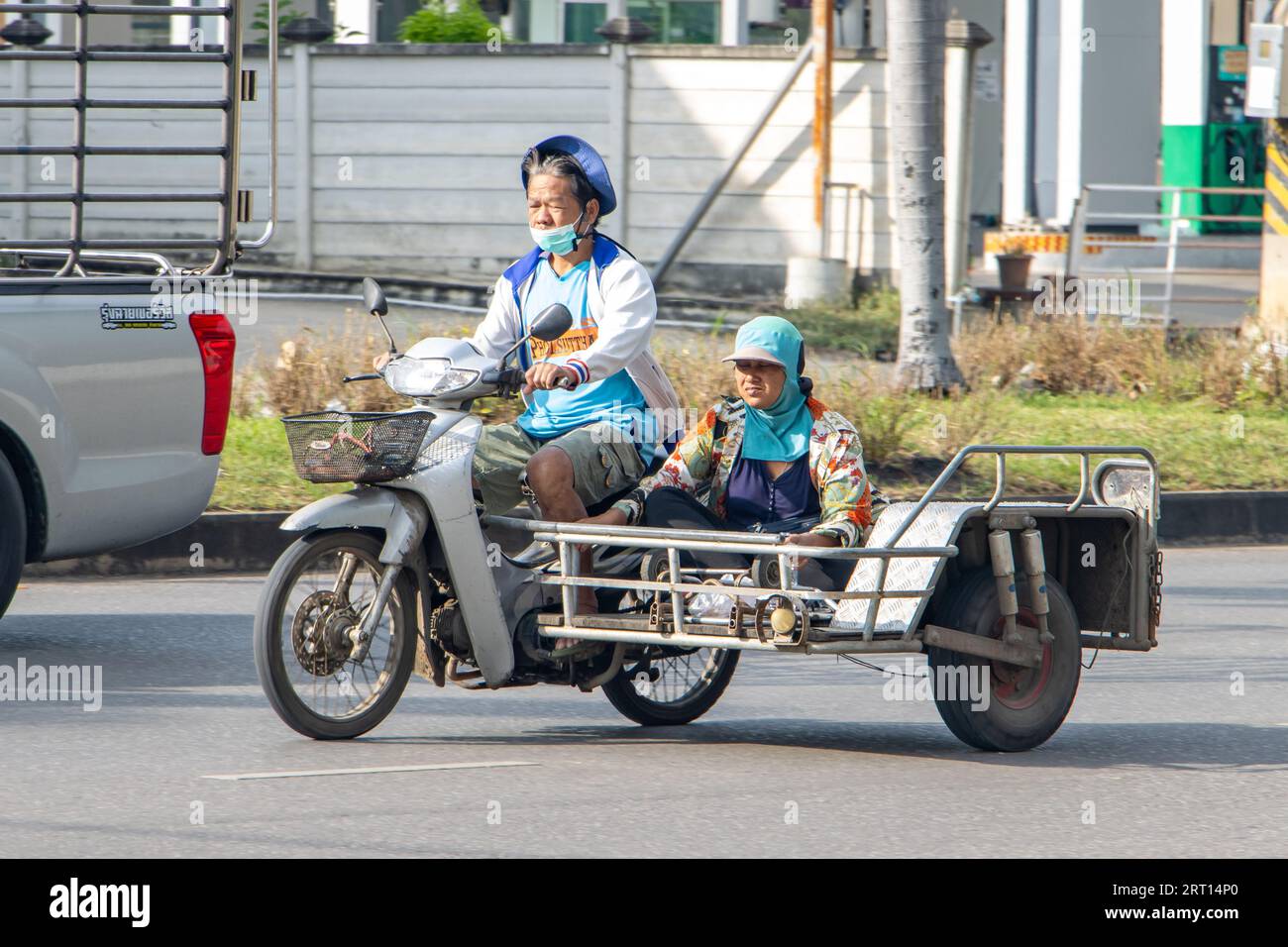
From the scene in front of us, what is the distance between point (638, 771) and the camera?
240 inches

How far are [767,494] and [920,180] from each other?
6.79m

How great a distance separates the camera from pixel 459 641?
6.42 metres

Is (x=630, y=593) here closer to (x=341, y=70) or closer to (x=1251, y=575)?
(x=1251, y=575)

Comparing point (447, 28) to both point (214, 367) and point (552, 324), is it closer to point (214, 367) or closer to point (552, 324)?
point (214, 367)

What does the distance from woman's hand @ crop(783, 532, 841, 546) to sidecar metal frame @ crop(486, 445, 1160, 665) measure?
0.27 ft

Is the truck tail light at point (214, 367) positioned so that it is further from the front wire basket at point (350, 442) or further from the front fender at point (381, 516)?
the front wire basket at point (350, 442)

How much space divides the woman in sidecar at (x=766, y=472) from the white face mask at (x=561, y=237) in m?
0.64

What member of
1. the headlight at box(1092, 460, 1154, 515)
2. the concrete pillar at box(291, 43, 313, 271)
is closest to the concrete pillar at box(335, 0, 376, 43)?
the concrete pillar at box(291, 43, 313, 271)

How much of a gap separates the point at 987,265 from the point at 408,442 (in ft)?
59.9

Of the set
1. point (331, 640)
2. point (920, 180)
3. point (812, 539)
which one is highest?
point (920, 180)

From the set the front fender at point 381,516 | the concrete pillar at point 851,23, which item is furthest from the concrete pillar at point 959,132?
the front fender at point 381,516

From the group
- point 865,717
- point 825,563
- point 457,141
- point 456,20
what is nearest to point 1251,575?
point 865,717

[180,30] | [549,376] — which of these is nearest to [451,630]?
[549,376]

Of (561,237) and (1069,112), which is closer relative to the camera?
(561,237)
